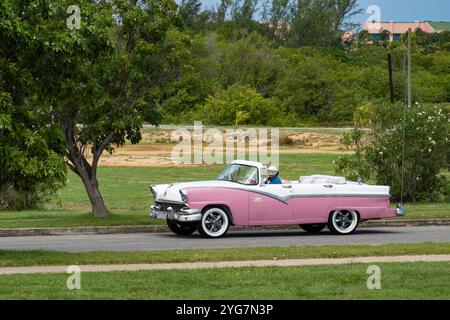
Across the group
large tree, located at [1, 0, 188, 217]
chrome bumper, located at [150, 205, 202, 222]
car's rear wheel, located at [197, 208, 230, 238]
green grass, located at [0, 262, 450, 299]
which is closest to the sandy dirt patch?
large tree, located at [1, 0, 188, 217]

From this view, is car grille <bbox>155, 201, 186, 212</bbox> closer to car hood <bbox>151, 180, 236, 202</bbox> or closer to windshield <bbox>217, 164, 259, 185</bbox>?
car hood <bbox>151, 180, 236, 202</bbox>

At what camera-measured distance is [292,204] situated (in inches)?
814

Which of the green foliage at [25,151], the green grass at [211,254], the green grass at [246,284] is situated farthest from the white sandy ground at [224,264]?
the green foliage at [25,151]

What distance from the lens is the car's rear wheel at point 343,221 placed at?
21.2 m

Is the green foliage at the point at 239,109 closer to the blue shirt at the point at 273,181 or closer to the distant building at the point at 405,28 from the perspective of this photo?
the blue shirt at the point at 273,181

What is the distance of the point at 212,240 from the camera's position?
1977 cm

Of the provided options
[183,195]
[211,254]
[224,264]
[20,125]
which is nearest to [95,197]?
[183,195]

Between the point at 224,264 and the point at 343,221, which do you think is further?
the point at 343,221

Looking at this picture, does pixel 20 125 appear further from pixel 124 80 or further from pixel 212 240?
pixel 124 80

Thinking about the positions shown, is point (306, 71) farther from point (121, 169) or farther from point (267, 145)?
point (121, 169)

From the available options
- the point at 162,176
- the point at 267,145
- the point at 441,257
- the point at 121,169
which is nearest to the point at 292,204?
the point at 441,257

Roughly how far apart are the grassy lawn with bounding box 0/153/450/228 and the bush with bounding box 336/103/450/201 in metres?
2.51

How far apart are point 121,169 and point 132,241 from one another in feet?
102

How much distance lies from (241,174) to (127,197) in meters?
15.7
